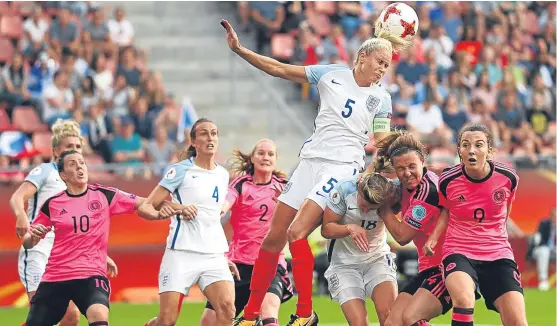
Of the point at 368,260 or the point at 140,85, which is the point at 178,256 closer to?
the point at 368,260

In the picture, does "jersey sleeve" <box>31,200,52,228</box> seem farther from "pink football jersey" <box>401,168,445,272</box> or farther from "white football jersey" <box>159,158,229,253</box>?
"pink football jersey" <box>401,168,445,272</box>

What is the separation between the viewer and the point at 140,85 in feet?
65.3

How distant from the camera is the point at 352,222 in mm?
10148

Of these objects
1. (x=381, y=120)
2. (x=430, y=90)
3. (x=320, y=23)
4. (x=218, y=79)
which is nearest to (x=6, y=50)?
(x=218, y=79)

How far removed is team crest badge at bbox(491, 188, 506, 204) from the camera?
9.48 meters

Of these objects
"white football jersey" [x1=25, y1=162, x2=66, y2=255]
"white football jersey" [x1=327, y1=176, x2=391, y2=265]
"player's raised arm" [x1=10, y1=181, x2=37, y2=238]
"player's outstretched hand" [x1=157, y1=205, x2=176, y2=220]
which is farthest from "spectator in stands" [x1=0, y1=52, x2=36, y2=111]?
"white football jersey" [x1=327, y1=176, x2=391, y2=265]

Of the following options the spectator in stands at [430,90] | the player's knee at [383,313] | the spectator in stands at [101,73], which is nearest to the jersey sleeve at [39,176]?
the player's knee at [383,313]

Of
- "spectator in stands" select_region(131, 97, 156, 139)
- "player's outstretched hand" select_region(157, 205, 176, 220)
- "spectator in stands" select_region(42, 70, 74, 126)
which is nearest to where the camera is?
"player's outstretched hand" select_region(157, 205, 176, 220)

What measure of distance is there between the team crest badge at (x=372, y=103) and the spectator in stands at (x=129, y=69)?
1003cm

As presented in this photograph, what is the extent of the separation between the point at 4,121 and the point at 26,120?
356mm

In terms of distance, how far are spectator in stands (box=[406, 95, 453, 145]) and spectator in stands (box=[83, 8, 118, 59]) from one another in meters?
5.10

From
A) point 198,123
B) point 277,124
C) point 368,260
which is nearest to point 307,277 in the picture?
point 368,260

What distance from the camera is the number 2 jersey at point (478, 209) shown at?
9500 mm

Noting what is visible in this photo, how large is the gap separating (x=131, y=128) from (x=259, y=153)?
272 inches
